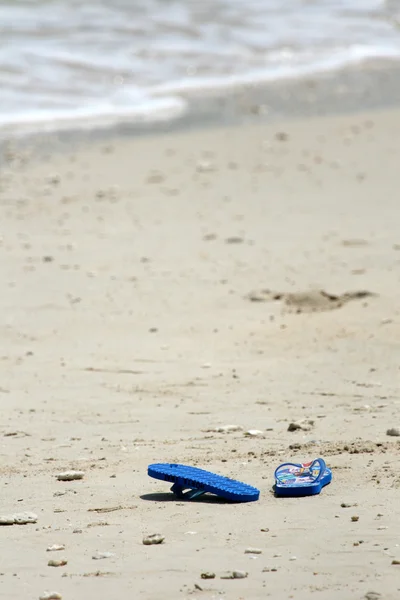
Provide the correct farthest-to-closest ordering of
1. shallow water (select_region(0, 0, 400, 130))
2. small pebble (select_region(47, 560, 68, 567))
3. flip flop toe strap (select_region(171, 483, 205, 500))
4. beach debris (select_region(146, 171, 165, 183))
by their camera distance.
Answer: shallow water (select_region(0, 0, 400, 130)) → beach debris (select_region(146, 171, 165, 183)) → flip flop toe strap (select_region(171, 483, 205, 500)) → small pebble (select_region(47, 560, 68, 567))

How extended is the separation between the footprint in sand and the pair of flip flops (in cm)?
246

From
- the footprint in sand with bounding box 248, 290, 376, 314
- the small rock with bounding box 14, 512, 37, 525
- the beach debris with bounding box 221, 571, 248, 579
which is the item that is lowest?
the footprint in sand with bounding box 248, 290, 376, 314

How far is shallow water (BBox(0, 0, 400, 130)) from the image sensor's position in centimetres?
1272

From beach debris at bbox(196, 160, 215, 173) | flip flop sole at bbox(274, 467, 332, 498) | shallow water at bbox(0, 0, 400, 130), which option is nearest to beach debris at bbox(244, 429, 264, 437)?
flip flop sole at bbox(274, 467, 332, 498)

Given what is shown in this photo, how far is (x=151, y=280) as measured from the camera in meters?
7.18

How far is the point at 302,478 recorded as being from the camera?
4031mm

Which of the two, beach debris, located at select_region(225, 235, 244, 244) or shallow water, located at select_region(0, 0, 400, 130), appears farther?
shallow water, located at select_region(0, 0, 400, 130)

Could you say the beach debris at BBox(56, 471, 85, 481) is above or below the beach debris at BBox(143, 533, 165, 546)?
below

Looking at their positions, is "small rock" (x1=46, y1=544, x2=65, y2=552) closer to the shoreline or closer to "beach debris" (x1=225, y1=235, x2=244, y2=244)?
"beach debris" (x1=225, y1=235, x2=244, y2=244)

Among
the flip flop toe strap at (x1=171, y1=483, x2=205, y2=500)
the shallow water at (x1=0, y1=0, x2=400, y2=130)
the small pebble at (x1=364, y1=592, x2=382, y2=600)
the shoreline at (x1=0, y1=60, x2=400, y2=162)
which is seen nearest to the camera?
the small pebble at (x1=364, y1=592, x2=382, y2=600)

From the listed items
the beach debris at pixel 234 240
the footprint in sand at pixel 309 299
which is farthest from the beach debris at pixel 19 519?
the beach debris at pixel 234 240

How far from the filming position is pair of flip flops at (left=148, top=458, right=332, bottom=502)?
13.0 feet

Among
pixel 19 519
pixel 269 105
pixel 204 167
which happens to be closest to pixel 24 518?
pixel 19 519

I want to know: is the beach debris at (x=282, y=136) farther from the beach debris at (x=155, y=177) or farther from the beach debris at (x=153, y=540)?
the beach debris at (x=153, y=540)
